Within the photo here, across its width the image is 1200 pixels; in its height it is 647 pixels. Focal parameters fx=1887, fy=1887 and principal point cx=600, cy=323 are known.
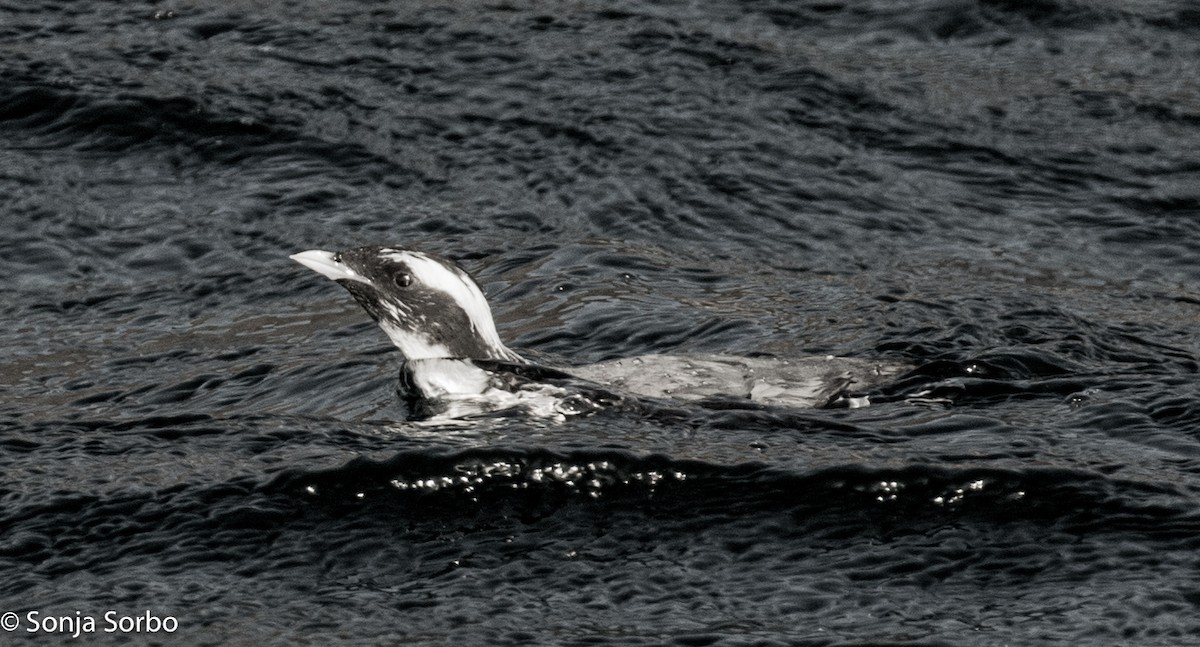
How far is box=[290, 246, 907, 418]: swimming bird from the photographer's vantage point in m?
9.45

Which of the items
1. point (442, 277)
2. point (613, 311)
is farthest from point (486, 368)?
point (613, 311)

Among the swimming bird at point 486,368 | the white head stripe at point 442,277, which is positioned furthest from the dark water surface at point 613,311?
the white head stripe at point 442,277

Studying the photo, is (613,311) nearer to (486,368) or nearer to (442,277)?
(486,368)

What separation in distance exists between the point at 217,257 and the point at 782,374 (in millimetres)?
4075

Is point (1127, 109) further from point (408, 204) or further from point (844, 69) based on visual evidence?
point (408, 204)

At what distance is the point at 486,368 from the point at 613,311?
1.51 m

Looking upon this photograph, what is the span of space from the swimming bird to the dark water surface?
0.22 metres

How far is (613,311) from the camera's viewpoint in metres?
11.0

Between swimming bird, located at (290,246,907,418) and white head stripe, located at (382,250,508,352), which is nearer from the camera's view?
swimming bird, located at (290,246,907,418)

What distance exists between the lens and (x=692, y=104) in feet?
44.8

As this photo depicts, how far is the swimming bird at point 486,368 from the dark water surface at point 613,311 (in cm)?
22

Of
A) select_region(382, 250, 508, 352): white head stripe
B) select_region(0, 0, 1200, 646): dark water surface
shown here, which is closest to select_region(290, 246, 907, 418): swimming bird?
select_region(382, 250, 508, 352): white head stripe

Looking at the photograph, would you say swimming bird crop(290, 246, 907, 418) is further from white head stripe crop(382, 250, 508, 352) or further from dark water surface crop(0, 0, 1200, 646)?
dark water surface crop(0, 0, 1200, 646)

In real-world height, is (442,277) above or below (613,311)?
above
